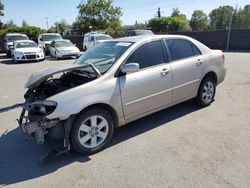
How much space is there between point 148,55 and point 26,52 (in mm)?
13309

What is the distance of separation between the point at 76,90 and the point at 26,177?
4.28ft

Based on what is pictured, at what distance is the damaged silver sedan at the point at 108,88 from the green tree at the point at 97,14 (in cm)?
3175

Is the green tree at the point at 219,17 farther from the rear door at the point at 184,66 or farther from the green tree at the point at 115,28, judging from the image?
the rear door at the point at 184,66

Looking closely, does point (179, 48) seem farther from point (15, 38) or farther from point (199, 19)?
point (199, 19)

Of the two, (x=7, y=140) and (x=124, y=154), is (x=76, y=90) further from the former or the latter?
(x=7, y=140)

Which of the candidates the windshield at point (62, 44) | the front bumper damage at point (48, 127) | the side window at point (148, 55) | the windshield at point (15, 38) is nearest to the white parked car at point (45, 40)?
the windshield at point (15, 38)

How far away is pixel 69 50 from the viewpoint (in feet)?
57.1

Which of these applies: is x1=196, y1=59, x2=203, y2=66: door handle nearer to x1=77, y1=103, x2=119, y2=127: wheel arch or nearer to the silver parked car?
the silver parked car

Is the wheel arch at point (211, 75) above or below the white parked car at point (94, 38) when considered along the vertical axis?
below

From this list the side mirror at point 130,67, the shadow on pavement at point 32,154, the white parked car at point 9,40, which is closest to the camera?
the shadow on pavement at point 32,154

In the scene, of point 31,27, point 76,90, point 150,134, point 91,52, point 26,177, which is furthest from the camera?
point 31,27

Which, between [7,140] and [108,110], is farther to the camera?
[7,140]

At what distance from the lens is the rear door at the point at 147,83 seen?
13.3 ft

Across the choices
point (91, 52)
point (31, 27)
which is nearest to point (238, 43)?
point (91, 52)
